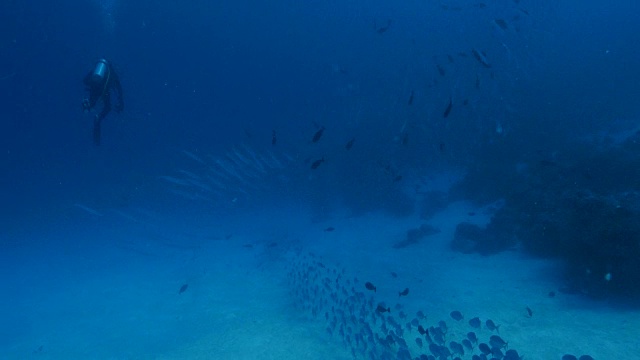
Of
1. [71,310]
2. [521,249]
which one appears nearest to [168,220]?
[71,310]

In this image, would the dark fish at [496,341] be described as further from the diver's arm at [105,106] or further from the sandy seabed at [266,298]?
the diver's arm at [105,106]

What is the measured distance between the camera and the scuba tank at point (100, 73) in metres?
10.1

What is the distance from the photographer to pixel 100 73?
33.2 feet

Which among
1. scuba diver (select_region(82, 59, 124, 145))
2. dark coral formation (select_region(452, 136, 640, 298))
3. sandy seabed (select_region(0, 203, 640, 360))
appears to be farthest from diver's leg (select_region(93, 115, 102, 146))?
dark coral formation (select_region(452, 136, 640, 298))

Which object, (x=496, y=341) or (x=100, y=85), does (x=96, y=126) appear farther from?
(x=496, y=341)

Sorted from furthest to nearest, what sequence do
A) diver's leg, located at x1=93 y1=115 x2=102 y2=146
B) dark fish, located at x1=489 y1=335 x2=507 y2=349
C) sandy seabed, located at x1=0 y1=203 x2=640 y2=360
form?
diver's leg, located at x1=93 y1=115 x2=102 y2=146 < sandy seabed, located at x1=0 y1=203 x2=640 y2=360 < dark fish, located at x1=489 y1=335 x2=507 y2=349

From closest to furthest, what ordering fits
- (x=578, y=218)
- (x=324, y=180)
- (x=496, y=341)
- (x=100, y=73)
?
(x=496, y=341), (x=100, y=73), (x=578, y=218), (x=324, y=180)

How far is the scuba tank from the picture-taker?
10.1 metres

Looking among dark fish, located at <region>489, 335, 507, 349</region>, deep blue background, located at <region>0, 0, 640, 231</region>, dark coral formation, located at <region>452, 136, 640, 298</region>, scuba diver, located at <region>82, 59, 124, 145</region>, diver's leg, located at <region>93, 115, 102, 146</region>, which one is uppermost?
deep blue background, located at <region>0, 0, 640, 231</region>

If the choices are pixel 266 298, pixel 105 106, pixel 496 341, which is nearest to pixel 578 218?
pixel 496 341

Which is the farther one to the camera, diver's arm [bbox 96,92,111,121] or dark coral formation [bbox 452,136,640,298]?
diver's arm [bbox 96,92,111,121]

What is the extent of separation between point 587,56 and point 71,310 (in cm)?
5902

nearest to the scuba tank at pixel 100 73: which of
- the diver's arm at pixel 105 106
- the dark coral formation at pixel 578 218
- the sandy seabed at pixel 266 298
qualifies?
the diver's arm at pixel 105 106

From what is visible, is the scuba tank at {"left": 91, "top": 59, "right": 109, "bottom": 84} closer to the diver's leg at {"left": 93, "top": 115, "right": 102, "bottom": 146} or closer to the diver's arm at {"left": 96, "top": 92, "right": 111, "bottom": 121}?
the diver's arm at {"left": 96, "top": 92, "right": 111, "bottom": 121}
